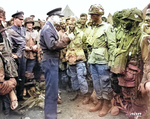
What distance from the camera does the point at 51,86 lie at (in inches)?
119

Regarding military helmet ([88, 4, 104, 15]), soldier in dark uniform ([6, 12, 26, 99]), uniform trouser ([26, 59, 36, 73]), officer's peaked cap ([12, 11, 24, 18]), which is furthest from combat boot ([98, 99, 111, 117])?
officer's peaked cap ([12, 11, 24, 18])

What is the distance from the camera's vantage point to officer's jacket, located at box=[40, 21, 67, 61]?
2.84 m

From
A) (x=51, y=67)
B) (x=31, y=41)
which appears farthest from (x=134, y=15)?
(x=31, y=41)

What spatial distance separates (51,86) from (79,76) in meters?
1.33

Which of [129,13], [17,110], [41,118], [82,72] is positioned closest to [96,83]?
[82,72]

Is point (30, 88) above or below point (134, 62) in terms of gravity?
below

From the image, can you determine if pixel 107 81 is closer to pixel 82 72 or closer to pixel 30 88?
pixel 82 72

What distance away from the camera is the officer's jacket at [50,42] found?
284 centimetres

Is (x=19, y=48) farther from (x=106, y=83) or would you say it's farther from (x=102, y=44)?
(x=106, y=83)

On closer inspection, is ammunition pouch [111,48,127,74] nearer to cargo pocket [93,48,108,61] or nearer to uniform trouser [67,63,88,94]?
cargo pocket [93,48,108,61]

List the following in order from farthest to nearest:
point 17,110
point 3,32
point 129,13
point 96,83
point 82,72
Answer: point 82,72, point 17,110, point 96,83, point 3,32, point 129,13

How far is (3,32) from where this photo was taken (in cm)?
267

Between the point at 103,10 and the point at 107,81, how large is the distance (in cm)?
153

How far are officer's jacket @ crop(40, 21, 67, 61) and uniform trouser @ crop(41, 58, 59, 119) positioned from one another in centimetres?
12
